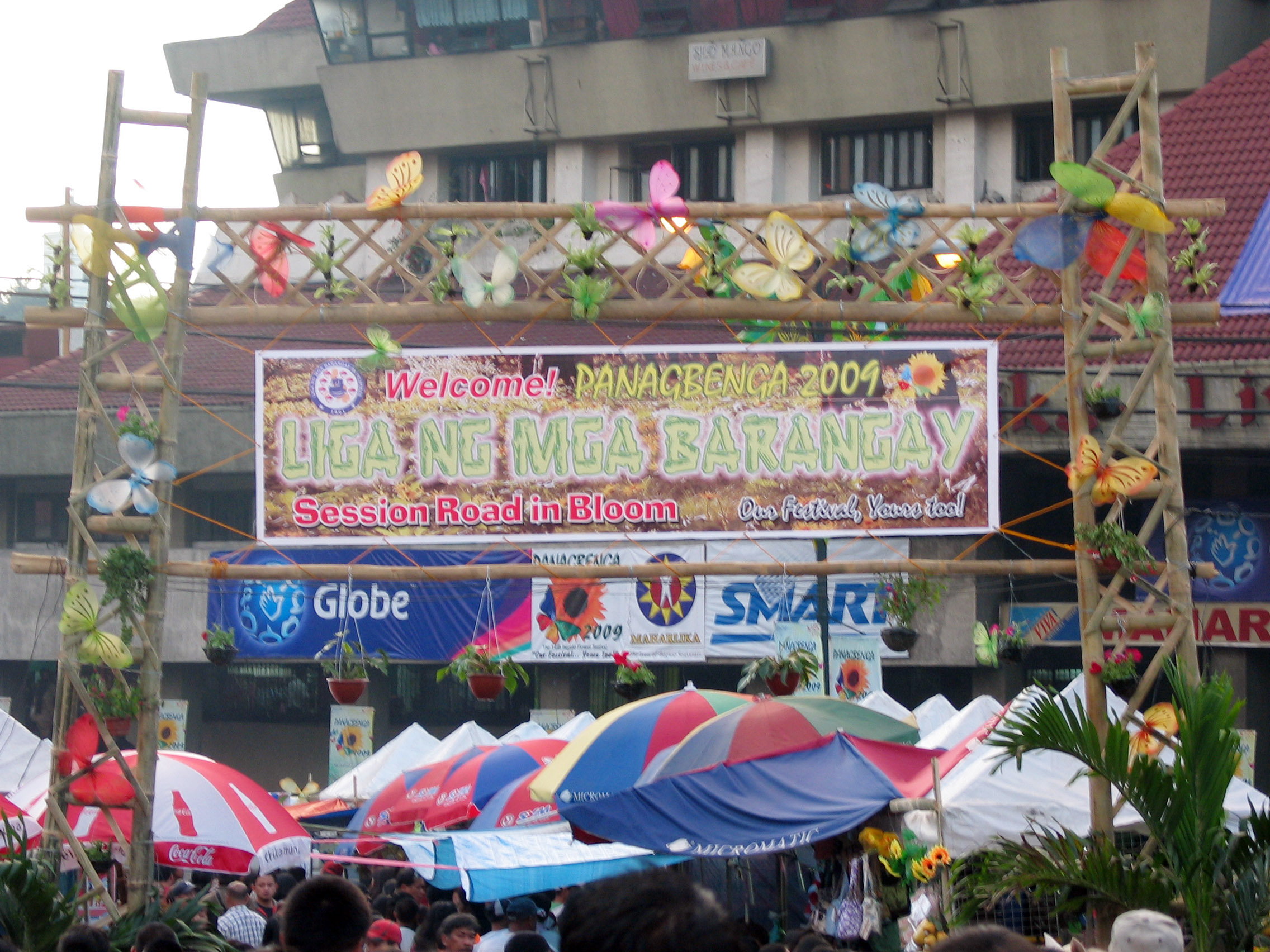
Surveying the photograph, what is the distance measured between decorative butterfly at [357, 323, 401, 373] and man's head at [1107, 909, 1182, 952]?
22.4ft

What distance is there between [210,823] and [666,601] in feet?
43.6

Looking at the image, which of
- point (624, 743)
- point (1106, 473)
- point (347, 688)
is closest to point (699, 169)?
point (624, 743)

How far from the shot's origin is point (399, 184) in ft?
→ 33.4

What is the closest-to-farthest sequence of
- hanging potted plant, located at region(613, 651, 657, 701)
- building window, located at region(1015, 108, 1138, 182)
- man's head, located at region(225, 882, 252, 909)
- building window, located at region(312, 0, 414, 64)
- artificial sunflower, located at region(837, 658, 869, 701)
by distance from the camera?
1. man's head, located at region(225, 882, 252, 909)
2. hanging potted plant, located at region(613, 651, 657, 701)
3. artificial sunflower, located at region(837, 658, 869, 701)
4. building window, located at region(1015, 108, 1138, 182)
5. building window, located at region(312, 0, 414, 64)

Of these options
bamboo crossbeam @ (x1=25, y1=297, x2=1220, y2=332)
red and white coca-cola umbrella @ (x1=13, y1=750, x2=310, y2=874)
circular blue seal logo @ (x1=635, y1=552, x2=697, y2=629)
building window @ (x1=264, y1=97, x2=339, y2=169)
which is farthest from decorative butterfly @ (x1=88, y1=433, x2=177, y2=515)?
building window @ (x1=264, y1=97, x2=339, y2=169)

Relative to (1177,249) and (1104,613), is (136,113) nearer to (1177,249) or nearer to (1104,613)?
(1104,613)

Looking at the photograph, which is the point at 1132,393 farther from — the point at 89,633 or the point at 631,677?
the point at 89,633

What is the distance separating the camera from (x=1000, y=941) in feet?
9.58

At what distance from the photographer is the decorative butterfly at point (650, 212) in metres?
10.1

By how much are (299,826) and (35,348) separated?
2753 cm

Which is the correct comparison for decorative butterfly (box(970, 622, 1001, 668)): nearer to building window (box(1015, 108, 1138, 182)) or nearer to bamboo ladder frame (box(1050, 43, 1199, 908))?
bamboo ladder frame (box(1050, 43, 1199, 908))

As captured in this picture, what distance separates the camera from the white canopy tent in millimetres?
9164

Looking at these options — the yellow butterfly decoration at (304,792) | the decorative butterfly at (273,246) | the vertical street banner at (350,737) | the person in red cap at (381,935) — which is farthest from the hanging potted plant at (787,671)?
the vertical street banner at (350,737)

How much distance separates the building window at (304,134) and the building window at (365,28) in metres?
3.18
